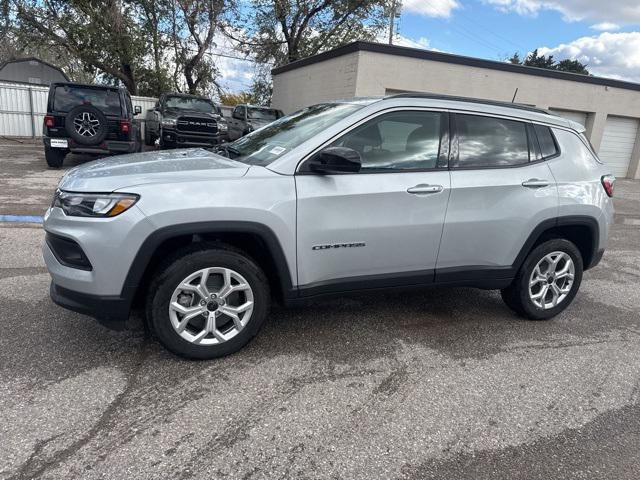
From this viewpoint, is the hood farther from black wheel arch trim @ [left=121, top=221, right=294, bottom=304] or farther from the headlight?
black wheel arch trim @ [left=121, top=221, right=294, bottom=304]

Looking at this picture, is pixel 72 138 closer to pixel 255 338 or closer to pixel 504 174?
pixel 255 338

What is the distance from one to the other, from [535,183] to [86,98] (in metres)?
10.7

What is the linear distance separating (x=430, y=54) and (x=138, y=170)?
44.0 feet

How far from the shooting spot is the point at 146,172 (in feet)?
10.1

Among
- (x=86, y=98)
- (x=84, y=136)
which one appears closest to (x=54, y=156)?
(x=84, y=136)

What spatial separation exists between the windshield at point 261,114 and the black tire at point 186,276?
14123 millimetres

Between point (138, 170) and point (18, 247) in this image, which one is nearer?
point (138, 170)

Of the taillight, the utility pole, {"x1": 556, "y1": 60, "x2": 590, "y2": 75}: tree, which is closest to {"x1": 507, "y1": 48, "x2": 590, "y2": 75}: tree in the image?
{"x1": 556, "y1": 60, "x2": 590, "y2": 75}: tree

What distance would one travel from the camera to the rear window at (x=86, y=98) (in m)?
11.0

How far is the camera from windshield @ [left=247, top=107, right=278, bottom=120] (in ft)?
54.8

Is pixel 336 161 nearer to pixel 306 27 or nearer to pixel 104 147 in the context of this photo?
pixel 104 147

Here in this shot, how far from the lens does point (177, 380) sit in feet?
9.95

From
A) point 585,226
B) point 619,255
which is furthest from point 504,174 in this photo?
point 619,255

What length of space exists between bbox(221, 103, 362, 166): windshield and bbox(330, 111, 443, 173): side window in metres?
0.20
